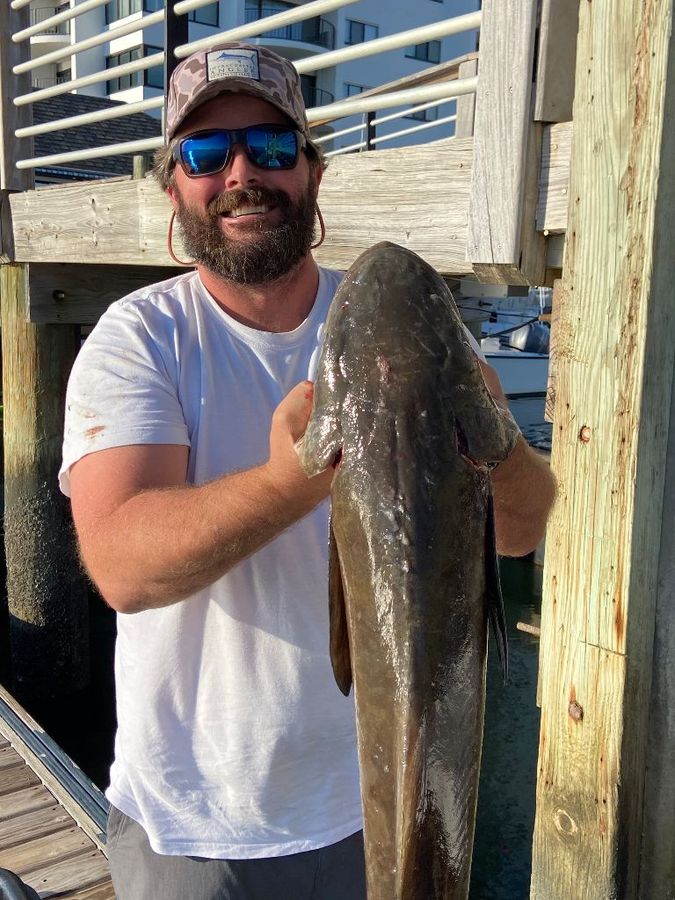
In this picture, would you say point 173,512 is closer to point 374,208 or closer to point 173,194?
point 173,194

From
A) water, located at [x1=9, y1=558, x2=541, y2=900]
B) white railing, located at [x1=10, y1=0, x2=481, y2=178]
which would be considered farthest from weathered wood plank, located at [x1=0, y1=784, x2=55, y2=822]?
white railing, located at [x1=10, y1=0, x2=481, y2=178]

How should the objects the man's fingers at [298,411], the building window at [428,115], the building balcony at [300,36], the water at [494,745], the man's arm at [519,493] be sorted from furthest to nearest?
the building window at [428,115] → the building balcony at [300,36] → the water at [494,745] → the man's arm at [519,493] → the man's fingers at [298,411]

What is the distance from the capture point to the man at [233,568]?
6.82 feet

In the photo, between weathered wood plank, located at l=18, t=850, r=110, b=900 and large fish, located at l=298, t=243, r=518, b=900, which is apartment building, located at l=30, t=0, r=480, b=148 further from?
large fish, located at l=298, t=243, r=518, b=900

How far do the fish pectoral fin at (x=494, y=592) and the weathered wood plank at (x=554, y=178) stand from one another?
196 centimetres

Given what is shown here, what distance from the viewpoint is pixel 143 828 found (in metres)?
2.30

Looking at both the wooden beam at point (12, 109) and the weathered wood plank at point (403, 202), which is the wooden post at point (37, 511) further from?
the weathered wood plank at point (403, 202)

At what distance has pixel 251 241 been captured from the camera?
233 centimetres

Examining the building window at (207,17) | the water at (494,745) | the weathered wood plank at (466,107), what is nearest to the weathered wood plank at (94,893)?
A: the water at (494,745)

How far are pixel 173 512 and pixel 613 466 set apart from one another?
171 centimetres

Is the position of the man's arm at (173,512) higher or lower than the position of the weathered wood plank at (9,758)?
higher

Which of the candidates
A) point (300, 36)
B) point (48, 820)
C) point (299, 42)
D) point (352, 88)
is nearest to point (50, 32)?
point (299, 42)

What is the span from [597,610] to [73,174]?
1607 centimetres

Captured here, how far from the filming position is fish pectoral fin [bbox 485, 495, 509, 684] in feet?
5.55
